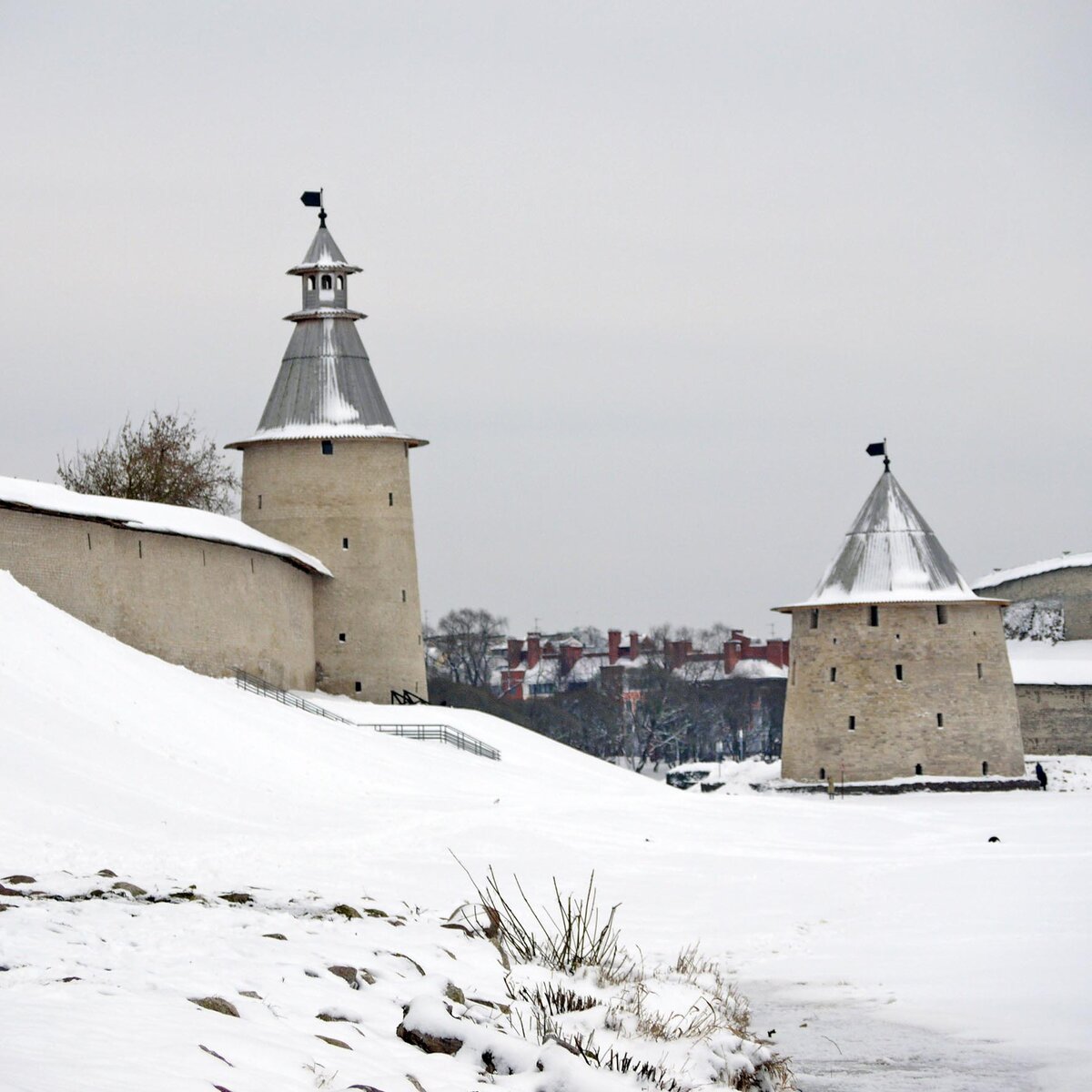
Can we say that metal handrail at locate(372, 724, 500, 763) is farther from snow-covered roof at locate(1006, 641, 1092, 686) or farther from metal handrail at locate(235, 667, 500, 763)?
snow-covered roof at locate(1006, 641, 1092, 686)

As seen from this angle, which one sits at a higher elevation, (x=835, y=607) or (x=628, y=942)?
(x=835, y=607)

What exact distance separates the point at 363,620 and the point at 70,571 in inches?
414

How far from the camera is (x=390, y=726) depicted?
1152 inches

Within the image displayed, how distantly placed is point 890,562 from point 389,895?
26.2m

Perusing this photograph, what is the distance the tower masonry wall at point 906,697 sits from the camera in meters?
35.9

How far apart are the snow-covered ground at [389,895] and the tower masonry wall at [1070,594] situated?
2242cm

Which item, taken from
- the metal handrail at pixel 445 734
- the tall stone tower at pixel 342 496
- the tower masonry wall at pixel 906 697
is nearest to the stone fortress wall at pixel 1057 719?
the tower masonry wall at pixel 906 697

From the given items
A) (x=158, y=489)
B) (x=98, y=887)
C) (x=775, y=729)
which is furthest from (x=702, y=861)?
(x=775, y=729)

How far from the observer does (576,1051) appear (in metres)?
7.09

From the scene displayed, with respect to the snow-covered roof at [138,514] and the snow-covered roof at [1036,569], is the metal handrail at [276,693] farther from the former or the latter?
the snow-covered roof at [1036,569]

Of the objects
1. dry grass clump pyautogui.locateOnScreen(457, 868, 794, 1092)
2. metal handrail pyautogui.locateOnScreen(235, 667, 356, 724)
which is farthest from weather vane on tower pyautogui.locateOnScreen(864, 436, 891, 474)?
dry grass clump pyautogui.locateOnScreen(457, 868, 794, 1092)

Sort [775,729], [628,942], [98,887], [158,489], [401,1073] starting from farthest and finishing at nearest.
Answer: [775,729] < [158,489] < [628,942] < [98,887] < [401,1073]

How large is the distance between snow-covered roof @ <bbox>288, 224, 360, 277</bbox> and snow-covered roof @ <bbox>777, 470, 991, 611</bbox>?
38.2ft

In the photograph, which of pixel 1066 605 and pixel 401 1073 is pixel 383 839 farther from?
pixel 1066 605
